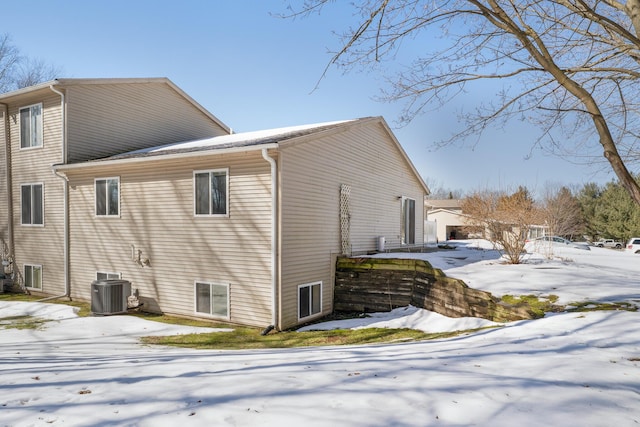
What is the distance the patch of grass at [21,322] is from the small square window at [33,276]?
3799mm

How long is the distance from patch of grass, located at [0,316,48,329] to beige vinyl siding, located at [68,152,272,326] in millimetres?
2358

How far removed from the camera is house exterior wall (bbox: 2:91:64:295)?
45.0ft

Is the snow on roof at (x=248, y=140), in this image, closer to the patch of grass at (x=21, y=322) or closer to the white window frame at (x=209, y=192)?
the white window frame at (x=209, y=192)

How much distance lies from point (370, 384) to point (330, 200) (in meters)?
8.14

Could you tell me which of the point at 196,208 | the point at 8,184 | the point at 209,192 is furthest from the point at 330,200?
the point at 8,184

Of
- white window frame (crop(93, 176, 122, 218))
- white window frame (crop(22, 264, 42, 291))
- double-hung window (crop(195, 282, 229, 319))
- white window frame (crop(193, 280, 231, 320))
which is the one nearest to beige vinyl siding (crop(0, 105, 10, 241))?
white window frame (crop(22, 264, 42, 291))

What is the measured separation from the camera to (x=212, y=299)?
35.4ft

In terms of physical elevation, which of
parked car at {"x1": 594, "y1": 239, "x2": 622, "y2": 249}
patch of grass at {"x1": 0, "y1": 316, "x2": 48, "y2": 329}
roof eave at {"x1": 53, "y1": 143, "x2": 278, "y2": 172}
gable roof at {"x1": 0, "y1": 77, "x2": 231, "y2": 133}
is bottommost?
parked car at {"x1": 594, "y1": 239, "x2": 622, "y2": 249}

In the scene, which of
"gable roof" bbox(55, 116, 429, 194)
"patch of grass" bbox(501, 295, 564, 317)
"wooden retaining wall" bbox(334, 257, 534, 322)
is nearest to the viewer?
"patch of grass" bbox(501, 295, 564, 317)

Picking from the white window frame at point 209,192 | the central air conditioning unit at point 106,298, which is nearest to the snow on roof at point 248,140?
the white window frame at point 209,192

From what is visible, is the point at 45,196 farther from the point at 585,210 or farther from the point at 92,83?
the point at 585,210

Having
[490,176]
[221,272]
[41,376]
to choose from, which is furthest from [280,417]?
[490,176]

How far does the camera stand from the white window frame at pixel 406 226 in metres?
16.7

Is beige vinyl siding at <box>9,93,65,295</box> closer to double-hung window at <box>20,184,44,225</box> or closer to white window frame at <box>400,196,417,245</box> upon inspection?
double-hung window at <box>20,184,44,225</box>
